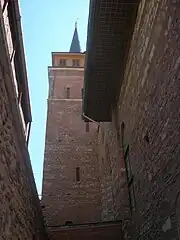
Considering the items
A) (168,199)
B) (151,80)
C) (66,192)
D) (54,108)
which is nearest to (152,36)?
(151,80)

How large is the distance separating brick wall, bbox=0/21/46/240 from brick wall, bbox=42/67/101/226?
9119 millimetres

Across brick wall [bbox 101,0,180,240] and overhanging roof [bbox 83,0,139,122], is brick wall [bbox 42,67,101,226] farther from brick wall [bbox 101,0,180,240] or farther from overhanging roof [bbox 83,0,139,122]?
brick wall [bbox 101,0,180,240]

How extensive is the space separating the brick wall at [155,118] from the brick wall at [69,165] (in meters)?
6.94

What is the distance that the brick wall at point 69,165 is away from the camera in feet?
45.9

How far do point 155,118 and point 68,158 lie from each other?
11.1 metres

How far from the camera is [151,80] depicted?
5711 mm

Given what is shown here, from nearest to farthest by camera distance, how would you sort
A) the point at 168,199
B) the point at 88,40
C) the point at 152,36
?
the point at 168,199, the point at 152,36, the point at 88,40

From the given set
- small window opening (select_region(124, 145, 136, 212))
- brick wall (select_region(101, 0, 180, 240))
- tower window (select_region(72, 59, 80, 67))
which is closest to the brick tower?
tower window (select_region(72, 59, 80, 67))

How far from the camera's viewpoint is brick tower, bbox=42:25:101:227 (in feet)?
46.1

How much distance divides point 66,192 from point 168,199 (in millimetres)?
10384

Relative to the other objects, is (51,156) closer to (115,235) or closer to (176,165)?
(115,235)

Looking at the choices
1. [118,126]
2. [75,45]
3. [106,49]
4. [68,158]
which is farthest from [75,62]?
[106,49]

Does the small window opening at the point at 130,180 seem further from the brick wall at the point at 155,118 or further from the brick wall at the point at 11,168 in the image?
the brick wall at the point at 11,168

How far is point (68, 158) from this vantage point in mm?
16156
